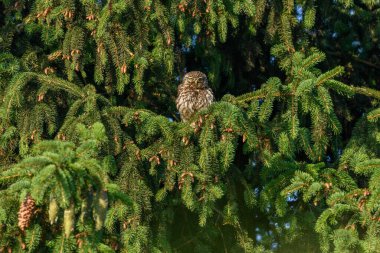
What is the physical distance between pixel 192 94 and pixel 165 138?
129 cm

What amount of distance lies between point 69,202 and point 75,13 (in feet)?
7.18

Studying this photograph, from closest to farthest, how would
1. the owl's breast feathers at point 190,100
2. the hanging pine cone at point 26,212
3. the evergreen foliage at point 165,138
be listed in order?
the hanging pine cone at point 26,212, the evergreen foliage at point 165,138, the owl's breast feathers at point 190,100

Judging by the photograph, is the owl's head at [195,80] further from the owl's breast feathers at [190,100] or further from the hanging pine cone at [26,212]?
the hanging pine cone at [26,212]

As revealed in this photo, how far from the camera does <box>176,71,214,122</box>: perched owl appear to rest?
6086 millimetres

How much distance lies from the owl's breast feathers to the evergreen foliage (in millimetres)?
179

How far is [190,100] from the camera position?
6.12 m

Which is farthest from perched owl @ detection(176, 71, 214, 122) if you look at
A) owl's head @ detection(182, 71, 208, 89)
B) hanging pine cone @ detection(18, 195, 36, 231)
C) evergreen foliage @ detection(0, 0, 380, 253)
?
hanging pine cone @ detection(18, 195, 36, 231)

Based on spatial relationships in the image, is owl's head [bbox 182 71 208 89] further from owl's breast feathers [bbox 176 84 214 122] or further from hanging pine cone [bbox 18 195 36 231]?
hanging pine cone [bbox 18 195 36 231]

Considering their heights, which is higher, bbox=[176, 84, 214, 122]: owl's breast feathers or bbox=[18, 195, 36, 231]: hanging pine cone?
bbox=[176, 84, 214, 122]: owl's breast feathers

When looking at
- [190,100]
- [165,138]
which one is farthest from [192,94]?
[165,138]

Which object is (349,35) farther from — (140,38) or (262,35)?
(140,38)

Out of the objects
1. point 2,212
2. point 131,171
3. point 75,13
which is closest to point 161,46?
point 75,13

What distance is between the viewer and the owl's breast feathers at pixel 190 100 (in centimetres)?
608

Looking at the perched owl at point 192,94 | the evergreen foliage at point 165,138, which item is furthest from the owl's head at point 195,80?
the evergreen foliage at point 165,138
